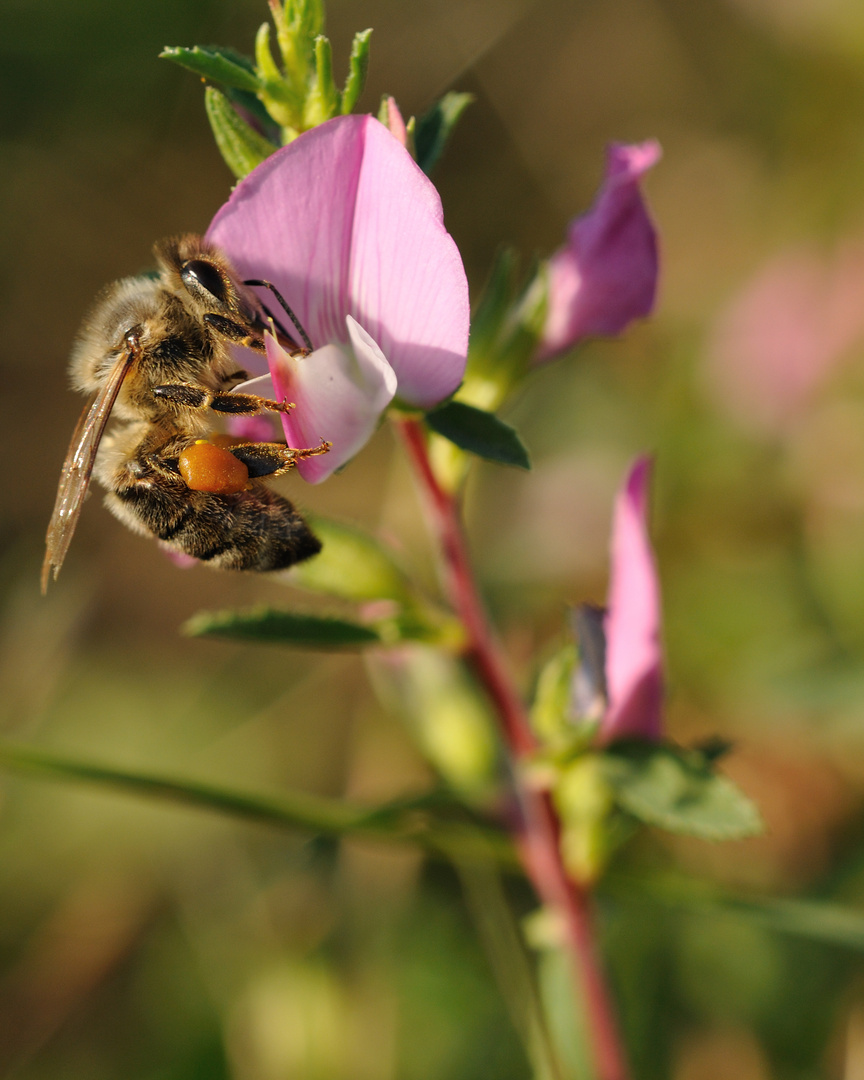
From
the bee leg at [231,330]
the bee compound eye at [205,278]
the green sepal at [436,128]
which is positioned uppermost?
the green sepal at [436,128]

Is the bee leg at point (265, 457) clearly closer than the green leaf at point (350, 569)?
Yes

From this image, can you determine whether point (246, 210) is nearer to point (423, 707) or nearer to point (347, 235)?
point (347, 235)

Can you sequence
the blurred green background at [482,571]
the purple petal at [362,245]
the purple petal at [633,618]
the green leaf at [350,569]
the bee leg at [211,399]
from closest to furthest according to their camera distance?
the purple petal at [362,245] → the bee leg at [211,399] → the purple petal at [633,618] → the green leaf at [350,569] → the blurred green background at [482,571]

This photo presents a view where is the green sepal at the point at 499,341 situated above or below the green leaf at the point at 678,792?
above

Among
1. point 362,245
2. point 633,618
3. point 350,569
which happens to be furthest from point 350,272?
point 633,618

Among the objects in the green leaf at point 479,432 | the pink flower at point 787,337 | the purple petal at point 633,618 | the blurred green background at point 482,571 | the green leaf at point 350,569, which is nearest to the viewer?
the green leaf at point 479,432

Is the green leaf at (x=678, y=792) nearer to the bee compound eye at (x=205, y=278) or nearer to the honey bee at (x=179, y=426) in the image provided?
the honey bee at (x=179, y=426)

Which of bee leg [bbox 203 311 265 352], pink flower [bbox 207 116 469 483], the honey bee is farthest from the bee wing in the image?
pink flower [bbox 207 116 469 483]

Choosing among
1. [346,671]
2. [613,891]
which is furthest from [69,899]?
[613,891]

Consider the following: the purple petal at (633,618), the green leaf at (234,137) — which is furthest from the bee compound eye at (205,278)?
the purple petal at (633,618)
